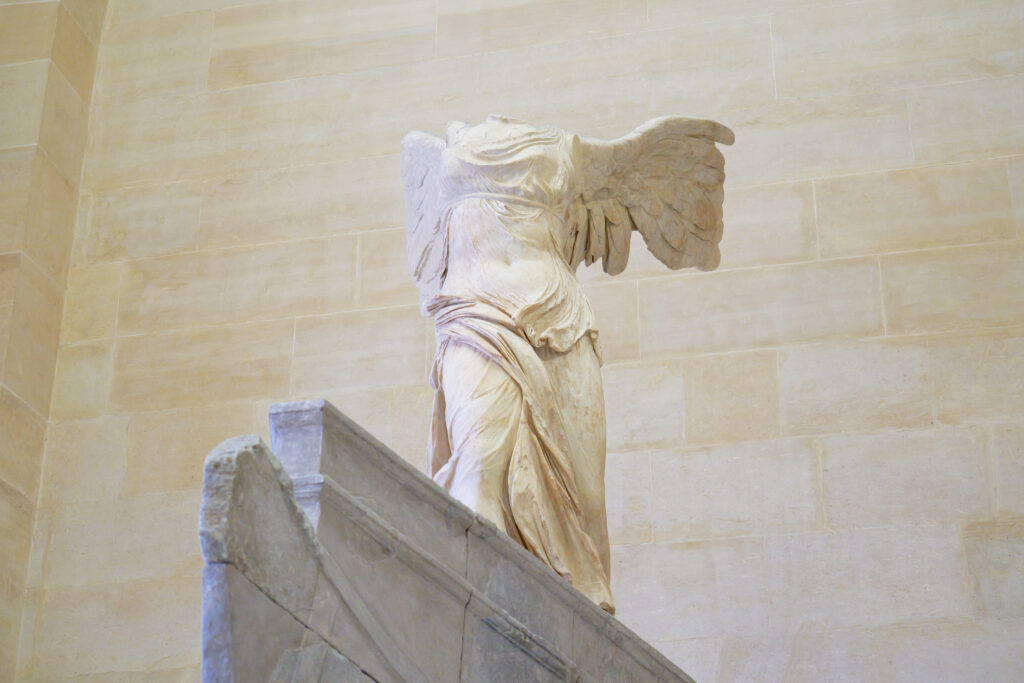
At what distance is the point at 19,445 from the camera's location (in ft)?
32.3

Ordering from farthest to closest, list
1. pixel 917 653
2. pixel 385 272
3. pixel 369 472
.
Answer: pixel 385 272
pixel 917 653
pixel 369 472

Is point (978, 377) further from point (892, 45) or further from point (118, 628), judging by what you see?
point (118, 628)

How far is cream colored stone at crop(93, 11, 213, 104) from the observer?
10969 millimetres

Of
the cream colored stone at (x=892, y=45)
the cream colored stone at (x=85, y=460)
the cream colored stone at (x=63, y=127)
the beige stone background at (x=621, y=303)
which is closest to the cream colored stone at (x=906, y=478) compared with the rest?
the beige stone background at (x=621, y=303)

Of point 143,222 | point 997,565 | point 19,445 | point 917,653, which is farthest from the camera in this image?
point 143,222

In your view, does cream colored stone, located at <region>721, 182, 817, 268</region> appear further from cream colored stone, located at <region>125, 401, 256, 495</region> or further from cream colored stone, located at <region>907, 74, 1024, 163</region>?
cream colored stone, located at <region>125, 401, 256, 495</region>

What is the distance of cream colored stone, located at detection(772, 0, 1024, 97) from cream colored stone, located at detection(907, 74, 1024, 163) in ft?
0.29

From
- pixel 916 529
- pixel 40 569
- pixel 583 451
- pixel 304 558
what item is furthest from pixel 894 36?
pixel 304 558

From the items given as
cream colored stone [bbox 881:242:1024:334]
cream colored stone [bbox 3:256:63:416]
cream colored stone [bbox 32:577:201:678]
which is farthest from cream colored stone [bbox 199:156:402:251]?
cream colored stone [bbox 881:242:1024:334]

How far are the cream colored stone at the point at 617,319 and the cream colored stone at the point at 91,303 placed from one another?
2.73 meters

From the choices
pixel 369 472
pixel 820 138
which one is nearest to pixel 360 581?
pixel 369 472

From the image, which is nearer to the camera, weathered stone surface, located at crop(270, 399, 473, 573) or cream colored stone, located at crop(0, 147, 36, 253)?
weathered stone surface, located at crop(270, 399, 473, 573)

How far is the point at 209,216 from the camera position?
1045 cm

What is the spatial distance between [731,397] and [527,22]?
2.69 meters
